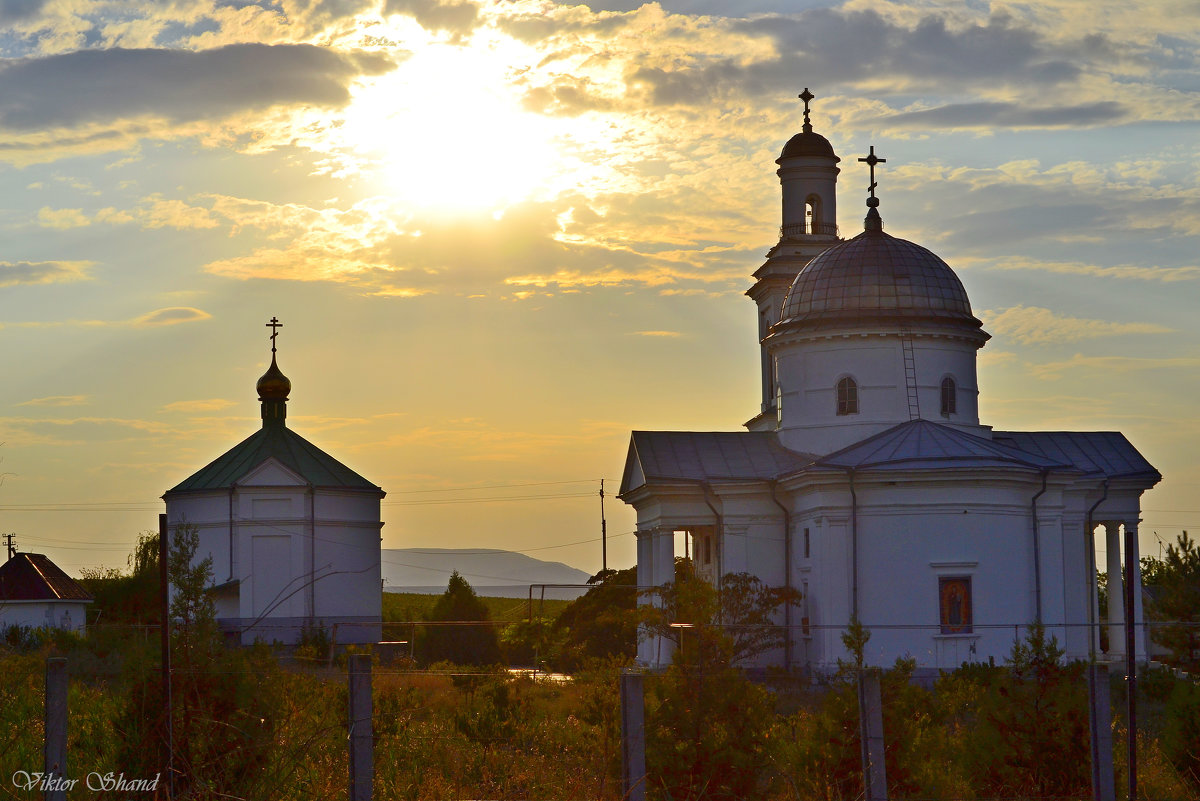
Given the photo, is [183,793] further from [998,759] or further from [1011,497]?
[1011,497]

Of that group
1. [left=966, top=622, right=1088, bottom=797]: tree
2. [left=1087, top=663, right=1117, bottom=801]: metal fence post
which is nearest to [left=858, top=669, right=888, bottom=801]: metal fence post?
[left=1087, top=663, right=1117, bottom=801]: metal fence post

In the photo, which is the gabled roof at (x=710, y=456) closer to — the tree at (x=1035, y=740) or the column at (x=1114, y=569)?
the column at (x=1114, y=569)

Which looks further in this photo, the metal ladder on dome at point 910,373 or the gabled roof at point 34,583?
the gabled roof at point 34,583

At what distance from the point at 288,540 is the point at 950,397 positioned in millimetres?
20809

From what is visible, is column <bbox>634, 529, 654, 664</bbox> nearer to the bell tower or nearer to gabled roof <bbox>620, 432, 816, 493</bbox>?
gabled roof <bbox>620, 432, 816, 493</bbox>

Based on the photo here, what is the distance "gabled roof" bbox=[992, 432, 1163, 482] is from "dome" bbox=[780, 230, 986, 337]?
4899 mm

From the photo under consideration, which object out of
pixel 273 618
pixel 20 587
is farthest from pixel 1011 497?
pixel 20 587

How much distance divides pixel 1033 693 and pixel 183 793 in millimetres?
9162

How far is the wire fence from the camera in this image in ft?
40.9

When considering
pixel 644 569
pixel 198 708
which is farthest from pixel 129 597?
pixel 198 708

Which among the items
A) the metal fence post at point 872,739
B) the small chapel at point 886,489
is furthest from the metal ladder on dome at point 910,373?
the metal fence post at point 872,739

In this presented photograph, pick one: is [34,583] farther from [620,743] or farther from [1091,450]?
[620,743]

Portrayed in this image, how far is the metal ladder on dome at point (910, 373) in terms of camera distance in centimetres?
3612

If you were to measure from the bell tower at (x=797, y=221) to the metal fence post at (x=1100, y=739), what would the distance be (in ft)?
98.5
